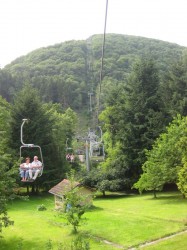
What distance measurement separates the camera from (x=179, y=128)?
32.6m

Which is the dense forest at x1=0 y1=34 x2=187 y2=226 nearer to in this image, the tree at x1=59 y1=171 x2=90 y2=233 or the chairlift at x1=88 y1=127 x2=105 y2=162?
the chairlift at x1=88 y1=127 x2=105 y2=162

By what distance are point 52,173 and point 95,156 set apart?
44.3ft

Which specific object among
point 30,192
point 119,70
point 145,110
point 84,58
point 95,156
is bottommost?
point 30,192

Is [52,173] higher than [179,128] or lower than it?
lower

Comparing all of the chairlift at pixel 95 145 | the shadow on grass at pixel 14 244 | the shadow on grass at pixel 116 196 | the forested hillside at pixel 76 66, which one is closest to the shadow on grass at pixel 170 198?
the shadow on grass at pixel 116 196

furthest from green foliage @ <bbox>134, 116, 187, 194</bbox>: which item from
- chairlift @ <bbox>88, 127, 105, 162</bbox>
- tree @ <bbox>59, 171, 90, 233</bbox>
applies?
tree @ <bbox>59, 171, 90, 233</bbox>

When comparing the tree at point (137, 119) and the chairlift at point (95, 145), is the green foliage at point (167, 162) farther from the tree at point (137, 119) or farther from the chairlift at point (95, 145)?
the tree at point (137, 119)

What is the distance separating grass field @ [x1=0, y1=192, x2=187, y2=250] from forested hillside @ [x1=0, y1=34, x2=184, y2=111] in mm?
55322

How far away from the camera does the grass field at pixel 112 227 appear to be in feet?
65.0

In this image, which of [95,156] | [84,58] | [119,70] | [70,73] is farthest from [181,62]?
[84,58]

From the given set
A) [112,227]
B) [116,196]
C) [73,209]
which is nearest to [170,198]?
[116,196]

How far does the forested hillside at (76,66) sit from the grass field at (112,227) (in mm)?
55322

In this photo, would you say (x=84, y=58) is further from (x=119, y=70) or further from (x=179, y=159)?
(x=179, y=159)

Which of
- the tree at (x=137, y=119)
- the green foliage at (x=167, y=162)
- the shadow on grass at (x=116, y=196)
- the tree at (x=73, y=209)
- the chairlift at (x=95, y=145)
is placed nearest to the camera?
the tree at (x=73, y=209)
